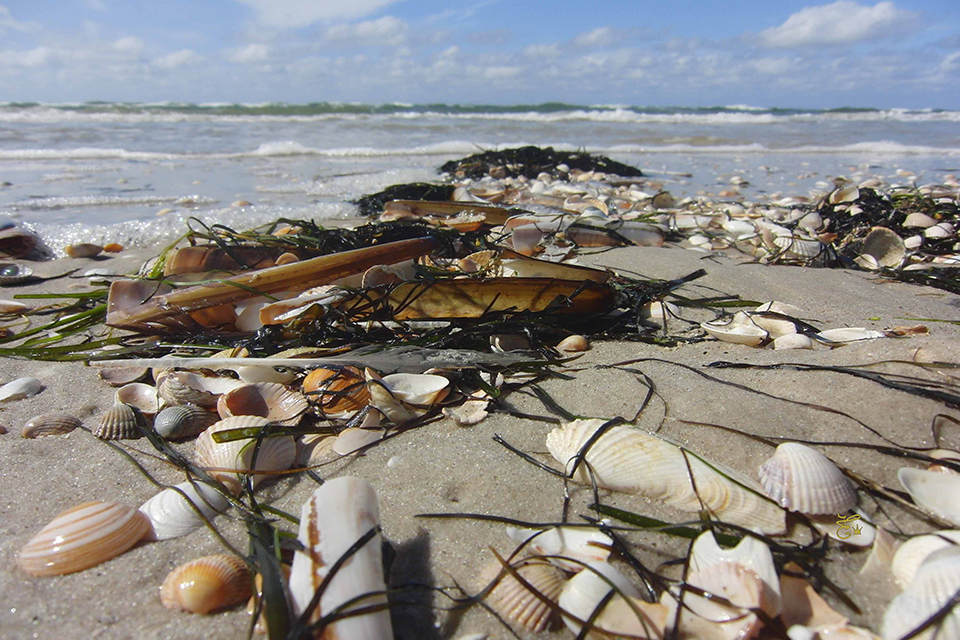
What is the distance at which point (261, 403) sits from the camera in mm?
1782

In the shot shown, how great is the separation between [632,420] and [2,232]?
461 centimetres

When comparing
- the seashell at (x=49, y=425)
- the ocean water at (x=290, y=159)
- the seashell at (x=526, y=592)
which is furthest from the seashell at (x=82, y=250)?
the seashell at (x=526, y=592)

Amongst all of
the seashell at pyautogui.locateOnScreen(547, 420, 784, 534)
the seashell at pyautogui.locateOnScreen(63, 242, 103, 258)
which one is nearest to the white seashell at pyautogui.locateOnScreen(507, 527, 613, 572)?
the seashell at pyautogui.locateOnScreen(547, 420, 784, 534)

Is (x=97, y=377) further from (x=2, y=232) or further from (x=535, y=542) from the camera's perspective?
(x=2, y=232)

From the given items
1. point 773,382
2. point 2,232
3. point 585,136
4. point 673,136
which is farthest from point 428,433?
point 673,136

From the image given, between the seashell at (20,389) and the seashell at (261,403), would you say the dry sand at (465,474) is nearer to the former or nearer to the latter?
the seashell at (20,389)

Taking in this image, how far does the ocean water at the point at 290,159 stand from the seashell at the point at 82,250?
33 cm

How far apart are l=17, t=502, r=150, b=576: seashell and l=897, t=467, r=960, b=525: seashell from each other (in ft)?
6.03

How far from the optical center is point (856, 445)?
1391mm

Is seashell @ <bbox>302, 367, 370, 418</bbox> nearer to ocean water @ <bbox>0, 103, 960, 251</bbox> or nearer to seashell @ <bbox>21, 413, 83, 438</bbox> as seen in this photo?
seashell @ <bbox>21, 413, 83, 438</bbox>

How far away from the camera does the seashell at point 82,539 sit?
1.22 meters

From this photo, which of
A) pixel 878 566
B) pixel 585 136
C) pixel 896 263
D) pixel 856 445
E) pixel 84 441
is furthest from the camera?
pixel 585 136

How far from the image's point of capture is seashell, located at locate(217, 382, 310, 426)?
1.75 meters

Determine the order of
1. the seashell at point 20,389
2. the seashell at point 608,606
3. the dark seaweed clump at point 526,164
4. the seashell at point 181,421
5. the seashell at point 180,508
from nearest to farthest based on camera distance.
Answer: the seashell at point 608,606
the seashell at point 180,508
the seashell at point 181,421
the seashell at point 20,389
the dark seaweed clump at point 526,164
